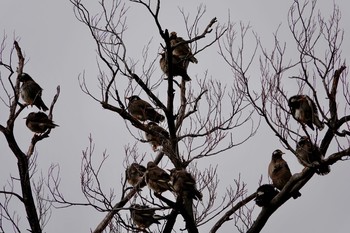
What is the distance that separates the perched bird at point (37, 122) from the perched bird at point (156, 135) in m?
2.52

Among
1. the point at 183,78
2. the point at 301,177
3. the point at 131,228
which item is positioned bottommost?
the point at 301,177

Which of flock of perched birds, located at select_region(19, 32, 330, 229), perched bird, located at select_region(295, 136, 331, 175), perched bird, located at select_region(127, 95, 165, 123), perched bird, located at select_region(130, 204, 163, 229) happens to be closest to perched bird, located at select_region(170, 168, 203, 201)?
flock of perched birds, located at select_region(19, 32, 330, 229)

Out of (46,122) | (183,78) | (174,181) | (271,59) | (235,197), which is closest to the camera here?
(271,59)

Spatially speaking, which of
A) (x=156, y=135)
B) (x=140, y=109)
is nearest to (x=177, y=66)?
(x=156, y=135)

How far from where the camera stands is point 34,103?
1333 centimetres

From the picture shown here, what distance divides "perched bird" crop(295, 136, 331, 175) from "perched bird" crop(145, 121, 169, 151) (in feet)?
8.05

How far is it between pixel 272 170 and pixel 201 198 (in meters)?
1.62

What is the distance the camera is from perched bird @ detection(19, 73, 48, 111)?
13.4 meters

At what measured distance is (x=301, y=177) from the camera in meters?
8.03

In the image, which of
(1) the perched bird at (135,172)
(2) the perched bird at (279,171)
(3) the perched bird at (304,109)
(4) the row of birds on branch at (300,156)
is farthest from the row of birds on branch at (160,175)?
(3) the perched bird at (304,109)

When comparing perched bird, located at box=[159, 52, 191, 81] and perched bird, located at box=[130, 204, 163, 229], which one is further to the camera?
perched bird, located at box=[159, 52, 191, 81]

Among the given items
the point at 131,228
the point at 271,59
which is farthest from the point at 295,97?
the point at 131,228

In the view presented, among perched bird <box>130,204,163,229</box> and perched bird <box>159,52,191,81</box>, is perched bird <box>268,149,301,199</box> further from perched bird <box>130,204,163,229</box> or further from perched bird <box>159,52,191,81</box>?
perched bird <box>159,52,191,81</box>

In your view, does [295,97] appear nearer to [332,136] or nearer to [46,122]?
[332,136]
